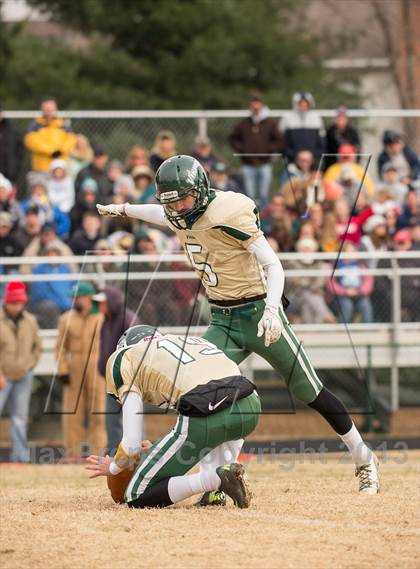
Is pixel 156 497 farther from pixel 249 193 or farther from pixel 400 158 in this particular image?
pixel 400 158

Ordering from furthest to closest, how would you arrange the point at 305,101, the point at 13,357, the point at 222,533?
1. the point at 305,101
2. the point at 13,357
3. the point at 222,533

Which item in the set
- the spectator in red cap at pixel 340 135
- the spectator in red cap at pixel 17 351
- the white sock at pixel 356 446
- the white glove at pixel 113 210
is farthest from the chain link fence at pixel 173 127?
the white sock at pixel 356 446

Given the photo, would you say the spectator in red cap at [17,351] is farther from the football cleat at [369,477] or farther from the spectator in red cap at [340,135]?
the football cleat at [369,477]

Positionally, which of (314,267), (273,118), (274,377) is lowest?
(274,377)

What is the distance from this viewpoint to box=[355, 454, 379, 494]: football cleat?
305 inches

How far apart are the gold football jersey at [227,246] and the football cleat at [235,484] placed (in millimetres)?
1226

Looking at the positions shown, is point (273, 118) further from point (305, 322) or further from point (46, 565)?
point (46, 565)

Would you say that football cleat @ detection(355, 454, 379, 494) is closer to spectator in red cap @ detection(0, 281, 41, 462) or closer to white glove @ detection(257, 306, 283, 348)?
white glove @ detection(257, 306, 283, 348)

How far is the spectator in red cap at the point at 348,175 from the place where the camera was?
14695 mm

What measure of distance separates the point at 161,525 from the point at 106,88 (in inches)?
623

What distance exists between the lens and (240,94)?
21.7 meters

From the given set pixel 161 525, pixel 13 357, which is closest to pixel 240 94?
pixel 13 357

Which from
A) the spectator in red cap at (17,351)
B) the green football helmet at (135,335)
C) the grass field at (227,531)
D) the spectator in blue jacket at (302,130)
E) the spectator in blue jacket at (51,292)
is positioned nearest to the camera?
the grass field at (227,531)

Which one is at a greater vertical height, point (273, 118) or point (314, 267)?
point (273, 118)
